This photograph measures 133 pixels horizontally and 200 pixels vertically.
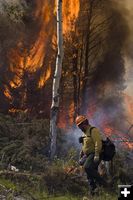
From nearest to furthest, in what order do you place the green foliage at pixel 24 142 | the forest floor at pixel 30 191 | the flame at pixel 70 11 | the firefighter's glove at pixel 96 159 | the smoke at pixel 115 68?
1. the forest floor at pixel 30 191
2. the firefighter's glove at pixel 96 159
3. the green foliage at pixel 24 142
4. the flame at pixel 70 11
5. the smoke at pixel 115 68

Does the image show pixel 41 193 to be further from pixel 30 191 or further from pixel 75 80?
pixel 75 80

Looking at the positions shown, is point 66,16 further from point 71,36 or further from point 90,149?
point 90,149

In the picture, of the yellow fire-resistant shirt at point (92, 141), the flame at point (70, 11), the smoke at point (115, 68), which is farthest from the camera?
the smoke at point (115, 68)

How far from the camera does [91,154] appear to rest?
1111 cm

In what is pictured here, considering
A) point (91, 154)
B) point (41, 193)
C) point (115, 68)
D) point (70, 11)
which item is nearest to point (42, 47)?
point (70, 11)

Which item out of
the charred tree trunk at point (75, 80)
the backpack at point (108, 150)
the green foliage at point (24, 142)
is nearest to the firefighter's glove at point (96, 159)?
the backpack at point (108, 150)

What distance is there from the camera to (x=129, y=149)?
602 inches

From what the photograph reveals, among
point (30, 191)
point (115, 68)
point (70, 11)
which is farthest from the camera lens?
point (115, 68)

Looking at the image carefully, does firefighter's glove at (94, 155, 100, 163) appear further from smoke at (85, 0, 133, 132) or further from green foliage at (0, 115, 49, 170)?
smoke at (85, 0, 133, 132)

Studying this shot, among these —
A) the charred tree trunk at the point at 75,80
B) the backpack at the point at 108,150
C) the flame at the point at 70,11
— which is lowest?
the backpack at the point at 108,150

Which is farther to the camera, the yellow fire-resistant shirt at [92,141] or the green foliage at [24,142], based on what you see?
the green foliage at [24,142]

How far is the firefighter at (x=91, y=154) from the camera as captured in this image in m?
10.8

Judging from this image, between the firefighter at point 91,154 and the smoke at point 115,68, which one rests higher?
the smoke at point 115,68

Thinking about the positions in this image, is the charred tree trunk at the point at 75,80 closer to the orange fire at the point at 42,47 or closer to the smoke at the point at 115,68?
the smoke at the point at 115,68
